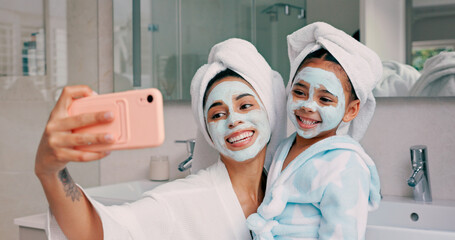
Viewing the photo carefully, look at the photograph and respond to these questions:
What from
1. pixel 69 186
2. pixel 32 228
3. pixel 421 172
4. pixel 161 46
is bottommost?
pixel 32 228

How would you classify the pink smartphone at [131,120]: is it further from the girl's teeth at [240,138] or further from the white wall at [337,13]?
the white wall at [337,13]

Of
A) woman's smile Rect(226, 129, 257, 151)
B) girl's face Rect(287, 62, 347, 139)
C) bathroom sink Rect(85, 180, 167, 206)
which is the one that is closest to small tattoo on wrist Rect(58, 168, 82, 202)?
woman's smile Rect(226, 129, 257, 151)

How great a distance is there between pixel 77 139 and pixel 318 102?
47 cm

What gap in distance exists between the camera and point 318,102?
3.03ft

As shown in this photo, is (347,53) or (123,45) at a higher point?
(123,45)

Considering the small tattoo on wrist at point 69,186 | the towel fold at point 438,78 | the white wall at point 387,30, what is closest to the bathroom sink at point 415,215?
the towel fold at point 438,78

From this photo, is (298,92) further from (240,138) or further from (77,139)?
(77,139)

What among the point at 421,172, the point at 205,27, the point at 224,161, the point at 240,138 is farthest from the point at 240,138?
the point at 205,27

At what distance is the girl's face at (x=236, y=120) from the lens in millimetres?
979

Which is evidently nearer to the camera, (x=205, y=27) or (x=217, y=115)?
(x=217, y=115)

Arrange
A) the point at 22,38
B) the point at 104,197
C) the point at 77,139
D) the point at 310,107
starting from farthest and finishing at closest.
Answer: the point at 22,38
the point at 104,197
the point at 310,107
the point at 77,139

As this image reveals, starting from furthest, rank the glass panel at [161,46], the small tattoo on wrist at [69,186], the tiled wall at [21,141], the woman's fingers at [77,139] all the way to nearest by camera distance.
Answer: the glass panel at [161,46], the tiled wall at [21,141], the small tattoo on wrist at [69,186], the woman's fingers at [77,139]

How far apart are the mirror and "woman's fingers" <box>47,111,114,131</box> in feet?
3.73

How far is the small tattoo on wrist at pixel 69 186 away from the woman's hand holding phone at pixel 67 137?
7 cm
